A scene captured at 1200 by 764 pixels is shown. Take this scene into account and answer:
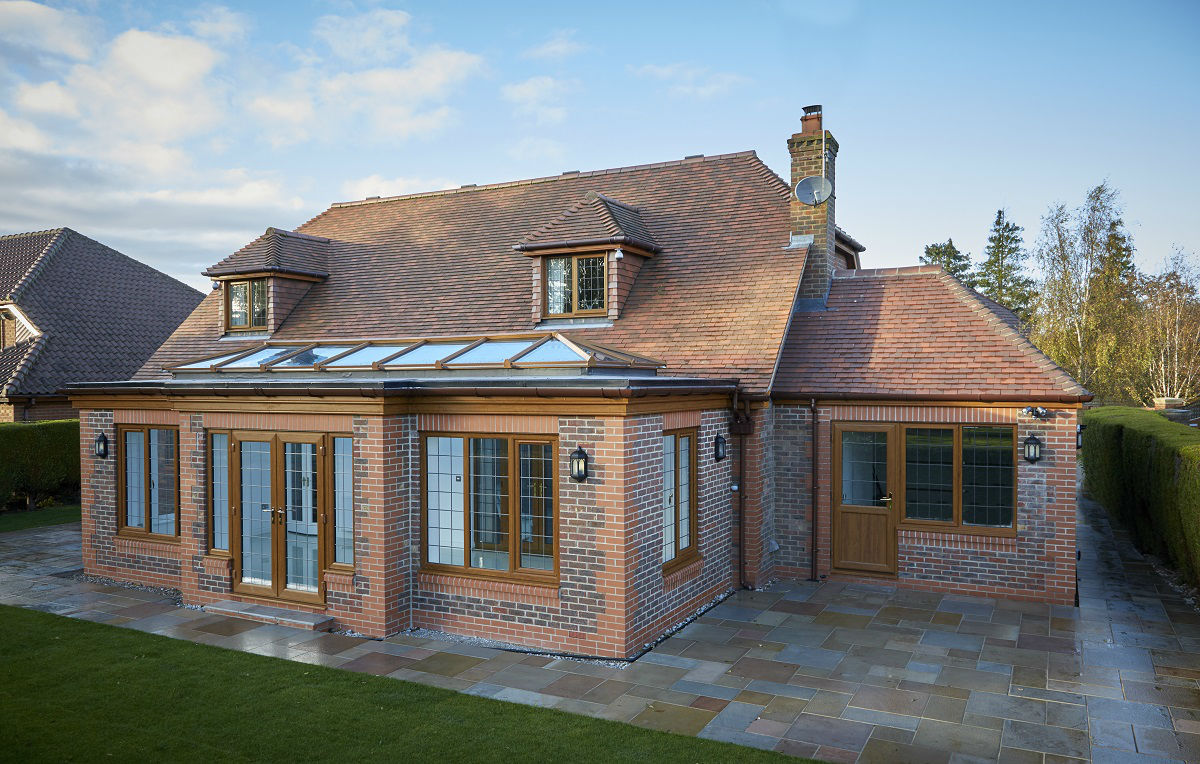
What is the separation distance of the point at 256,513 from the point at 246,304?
8.95m

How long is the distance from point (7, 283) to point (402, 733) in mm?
25597

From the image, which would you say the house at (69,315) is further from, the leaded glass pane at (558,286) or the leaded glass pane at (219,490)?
the leaded glass pane at (558,286)

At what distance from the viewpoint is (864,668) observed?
312 inches

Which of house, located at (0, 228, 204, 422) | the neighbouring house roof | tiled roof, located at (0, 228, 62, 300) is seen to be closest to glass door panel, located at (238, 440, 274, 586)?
the neighbouring house roof

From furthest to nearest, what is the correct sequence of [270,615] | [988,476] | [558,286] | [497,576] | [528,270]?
[528,270] → [558,286] → [988,476] → [270,615] → [497,576]

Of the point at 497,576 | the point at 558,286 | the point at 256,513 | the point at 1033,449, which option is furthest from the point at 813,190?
the point at 256,513

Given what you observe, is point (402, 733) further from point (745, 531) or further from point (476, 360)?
point (745, 531)

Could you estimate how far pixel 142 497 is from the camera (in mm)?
11852

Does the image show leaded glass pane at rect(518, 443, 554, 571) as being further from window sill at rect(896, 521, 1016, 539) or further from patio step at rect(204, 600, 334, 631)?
window sill at rect(896, 521, 1016, 539)

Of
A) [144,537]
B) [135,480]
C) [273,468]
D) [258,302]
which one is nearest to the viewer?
[273,468]

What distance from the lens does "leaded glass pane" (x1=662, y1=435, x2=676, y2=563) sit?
30.7 feet

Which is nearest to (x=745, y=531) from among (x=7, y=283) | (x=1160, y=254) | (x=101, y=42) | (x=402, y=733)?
(x=402, y=733)

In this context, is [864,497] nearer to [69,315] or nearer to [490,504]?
[490,504]

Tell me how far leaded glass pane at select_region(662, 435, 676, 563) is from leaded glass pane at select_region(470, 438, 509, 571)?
6.40 ft
